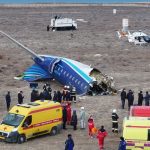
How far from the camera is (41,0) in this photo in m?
198

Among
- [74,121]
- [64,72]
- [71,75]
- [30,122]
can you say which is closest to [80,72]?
[71,75]

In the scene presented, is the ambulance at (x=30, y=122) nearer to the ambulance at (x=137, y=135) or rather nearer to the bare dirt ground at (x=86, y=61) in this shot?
the bare dirt ground at (x=86, y=61)

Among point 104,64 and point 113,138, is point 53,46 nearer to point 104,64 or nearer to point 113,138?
point 104,64

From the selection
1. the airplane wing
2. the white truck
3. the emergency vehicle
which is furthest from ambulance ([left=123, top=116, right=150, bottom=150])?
the white truck

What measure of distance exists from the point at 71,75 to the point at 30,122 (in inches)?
458

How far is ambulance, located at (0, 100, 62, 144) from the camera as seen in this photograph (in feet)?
78.8

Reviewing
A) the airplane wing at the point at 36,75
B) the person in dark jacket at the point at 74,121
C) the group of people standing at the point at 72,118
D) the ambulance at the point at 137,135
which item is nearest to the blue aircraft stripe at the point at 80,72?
the airplane wing at the point at 36,75

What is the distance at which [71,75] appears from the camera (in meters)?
35.6

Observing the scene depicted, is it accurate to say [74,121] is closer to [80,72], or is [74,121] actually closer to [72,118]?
[72,118]

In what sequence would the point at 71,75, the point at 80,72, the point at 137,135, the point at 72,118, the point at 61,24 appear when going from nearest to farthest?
the point at 137,135, the point at 72,118, the point at 80,72, the point at 71,75, the point at 61,24

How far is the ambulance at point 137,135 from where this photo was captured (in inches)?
866

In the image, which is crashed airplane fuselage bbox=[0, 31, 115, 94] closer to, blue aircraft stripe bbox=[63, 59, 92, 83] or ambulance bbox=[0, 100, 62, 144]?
blue aircraft stripe bbox=[63, 59, 92, 83]

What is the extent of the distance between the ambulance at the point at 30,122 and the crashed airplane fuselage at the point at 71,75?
8.44 metres

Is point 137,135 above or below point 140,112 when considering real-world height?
below
